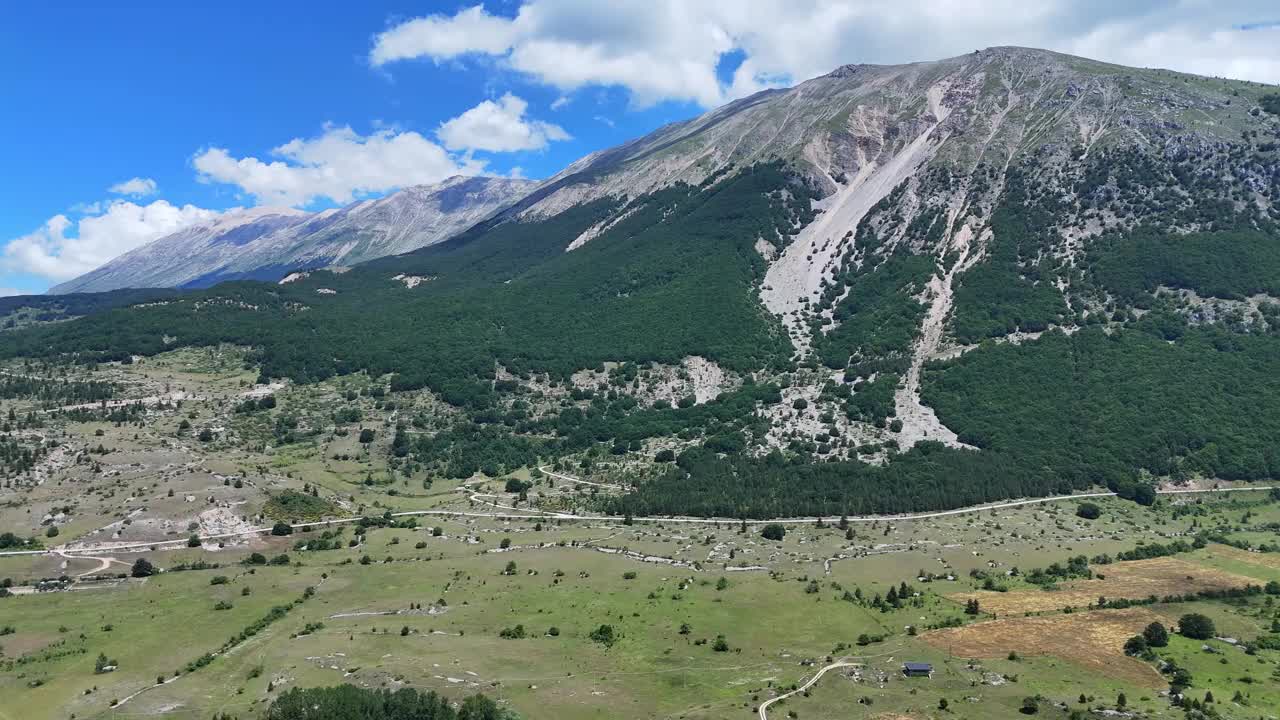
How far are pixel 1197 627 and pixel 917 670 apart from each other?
28302mm

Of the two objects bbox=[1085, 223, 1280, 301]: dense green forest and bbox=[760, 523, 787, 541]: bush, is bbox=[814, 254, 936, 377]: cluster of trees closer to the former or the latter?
bbox=[1085, 223, 1280, 301]: dense green forest

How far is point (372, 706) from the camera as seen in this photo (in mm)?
57375

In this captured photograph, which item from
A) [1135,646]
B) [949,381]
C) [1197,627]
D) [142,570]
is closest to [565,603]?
[142,570]

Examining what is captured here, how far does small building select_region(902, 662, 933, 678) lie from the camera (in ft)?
215

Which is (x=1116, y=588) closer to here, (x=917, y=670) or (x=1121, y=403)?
(x=917, y=670)

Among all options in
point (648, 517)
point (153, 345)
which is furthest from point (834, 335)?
point (153, 345)

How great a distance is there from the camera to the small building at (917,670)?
6562 cm

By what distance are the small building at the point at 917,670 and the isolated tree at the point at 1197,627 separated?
2636 centimetres

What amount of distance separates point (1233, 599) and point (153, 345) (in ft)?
693

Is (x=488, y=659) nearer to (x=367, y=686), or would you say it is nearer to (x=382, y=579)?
(x=367, y=686)

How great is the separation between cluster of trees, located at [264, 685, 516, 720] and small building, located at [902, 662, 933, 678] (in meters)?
30.9

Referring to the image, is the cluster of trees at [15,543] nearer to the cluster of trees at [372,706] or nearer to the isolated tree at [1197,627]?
the cluster of trees at [372,706]

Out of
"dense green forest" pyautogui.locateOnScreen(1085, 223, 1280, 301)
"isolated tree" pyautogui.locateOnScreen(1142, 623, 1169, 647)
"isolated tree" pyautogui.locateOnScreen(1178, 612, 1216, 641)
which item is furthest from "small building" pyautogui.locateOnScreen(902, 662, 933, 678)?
"dense green forest" pyautogui.locateOnScreen(1085, 223, 1280, 301)

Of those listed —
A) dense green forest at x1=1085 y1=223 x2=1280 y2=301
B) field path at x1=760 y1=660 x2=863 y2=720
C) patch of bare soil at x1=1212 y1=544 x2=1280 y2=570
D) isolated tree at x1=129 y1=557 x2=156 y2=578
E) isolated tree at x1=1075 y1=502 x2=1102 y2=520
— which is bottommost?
patch of bare soil at x1=1212 y1=544 x2=1280 y2=570
